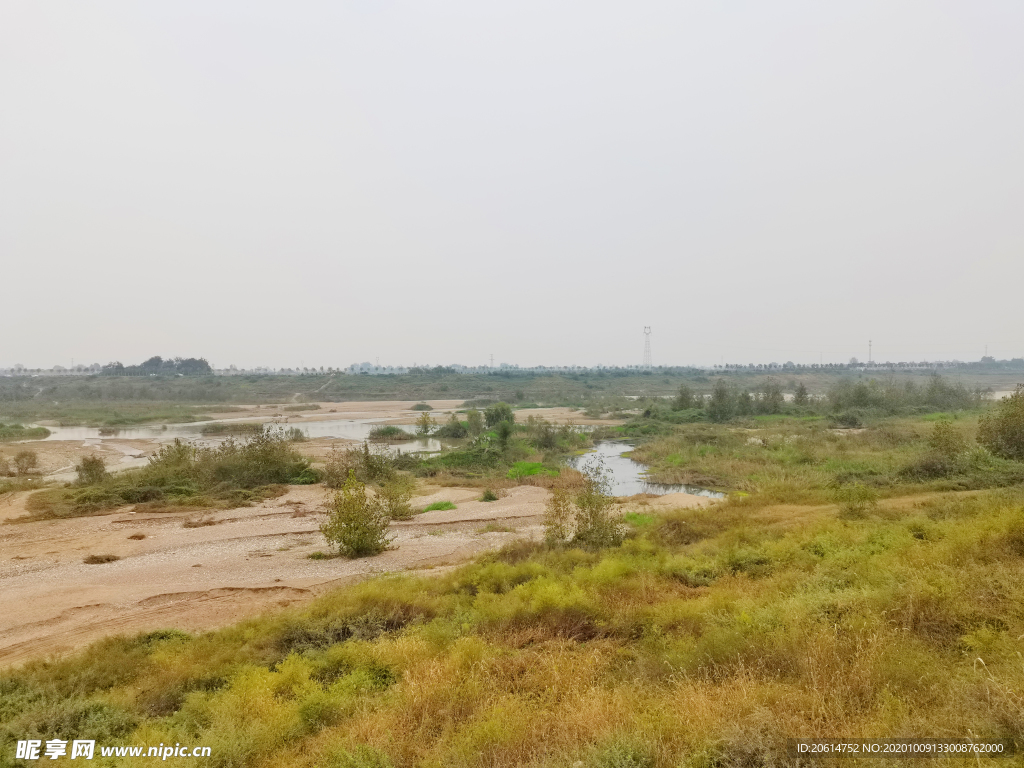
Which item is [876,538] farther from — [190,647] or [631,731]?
[190,647]

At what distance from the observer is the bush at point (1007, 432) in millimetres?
19797

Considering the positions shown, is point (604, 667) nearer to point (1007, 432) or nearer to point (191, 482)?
point (1007, 432)

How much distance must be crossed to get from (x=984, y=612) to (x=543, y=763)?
553 cm

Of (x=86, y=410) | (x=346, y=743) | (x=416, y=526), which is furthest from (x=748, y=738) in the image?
(x=86, y=410)

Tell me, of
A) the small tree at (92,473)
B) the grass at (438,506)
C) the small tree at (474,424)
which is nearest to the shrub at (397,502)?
the grass at (438,506)

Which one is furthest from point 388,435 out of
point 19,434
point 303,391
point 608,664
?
point 303,391

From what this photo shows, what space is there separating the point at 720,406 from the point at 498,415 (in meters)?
23.5

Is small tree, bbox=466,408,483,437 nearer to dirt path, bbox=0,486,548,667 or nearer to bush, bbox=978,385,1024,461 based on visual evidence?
dirt path, bbox=0,486,548,667

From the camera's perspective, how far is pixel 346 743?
5.43 meters

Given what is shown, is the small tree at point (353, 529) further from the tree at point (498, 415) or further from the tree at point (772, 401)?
the tree at point (772, 401)

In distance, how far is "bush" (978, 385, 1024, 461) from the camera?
19797mm

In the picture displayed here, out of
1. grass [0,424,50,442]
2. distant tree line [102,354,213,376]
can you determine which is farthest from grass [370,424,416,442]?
distant tree line [102,354,213,376]

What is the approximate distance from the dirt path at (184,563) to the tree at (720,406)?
34671mm

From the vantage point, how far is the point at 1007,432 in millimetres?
20250
